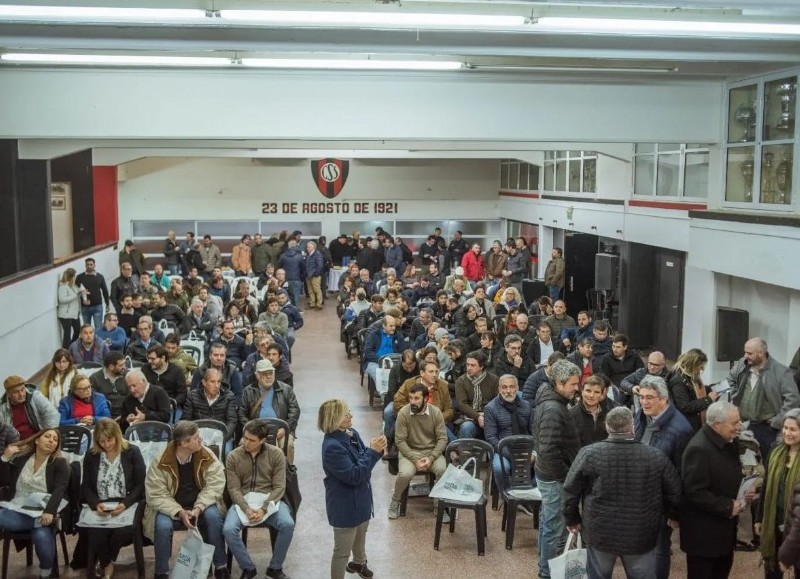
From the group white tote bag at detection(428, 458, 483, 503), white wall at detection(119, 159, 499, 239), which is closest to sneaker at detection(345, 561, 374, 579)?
white tote bag at detection(428, 458, 483, 503)

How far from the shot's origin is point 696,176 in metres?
12.9

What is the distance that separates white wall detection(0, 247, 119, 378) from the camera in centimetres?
1138

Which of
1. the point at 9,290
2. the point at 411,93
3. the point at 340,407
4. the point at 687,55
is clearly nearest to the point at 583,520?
the point at 340,407

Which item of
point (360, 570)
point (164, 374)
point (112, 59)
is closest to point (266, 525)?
point (360, 570)

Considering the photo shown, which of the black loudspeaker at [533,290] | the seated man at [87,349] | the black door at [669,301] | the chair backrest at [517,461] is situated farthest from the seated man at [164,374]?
the black loudspeaker at [533,290]

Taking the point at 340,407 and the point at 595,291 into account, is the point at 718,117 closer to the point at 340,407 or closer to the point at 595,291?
the point at 595,291

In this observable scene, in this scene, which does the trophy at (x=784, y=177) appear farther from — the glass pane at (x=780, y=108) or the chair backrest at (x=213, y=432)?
the chair backrest at (x=213, y=432)

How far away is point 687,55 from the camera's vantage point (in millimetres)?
7570

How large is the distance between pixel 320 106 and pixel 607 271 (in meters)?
7.22

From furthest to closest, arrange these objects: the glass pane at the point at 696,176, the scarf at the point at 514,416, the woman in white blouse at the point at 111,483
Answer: the glass pane at the point at 696,176 < the scarf at the point at 514,416 < the woman in white blouse at the point at 111,483

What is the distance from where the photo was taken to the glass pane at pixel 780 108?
31.7 feet

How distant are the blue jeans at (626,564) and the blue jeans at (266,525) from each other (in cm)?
209

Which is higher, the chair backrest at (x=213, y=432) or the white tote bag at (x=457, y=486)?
the chair backrest at (x=213, y=432)

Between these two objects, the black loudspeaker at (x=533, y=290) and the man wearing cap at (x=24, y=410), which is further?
the black loudspeaker at (x=533, y=290)
